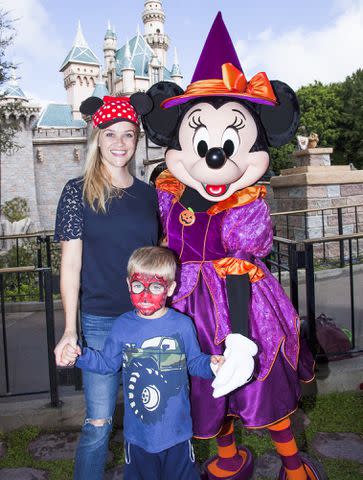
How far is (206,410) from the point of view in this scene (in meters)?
2.06

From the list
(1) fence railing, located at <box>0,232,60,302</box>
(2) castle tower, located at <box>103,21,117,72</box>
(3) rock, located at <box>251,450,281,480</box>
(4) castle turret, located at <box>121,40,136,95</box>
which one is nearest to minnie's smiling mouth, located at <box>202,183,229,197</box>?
(3) rock, located at <box>251,450,281,480</box>

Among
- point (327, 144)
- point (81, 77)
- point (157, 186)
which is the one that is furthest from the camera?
point (81, 77)

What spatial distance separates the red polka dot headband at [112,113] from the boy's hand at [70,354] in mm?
995

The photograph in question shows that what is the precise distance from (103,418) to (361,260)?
290 inches

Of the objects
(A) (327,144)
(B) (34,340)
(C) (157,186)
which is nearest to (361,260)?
(B) (34,340)

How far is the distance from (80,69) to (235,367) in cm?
4750

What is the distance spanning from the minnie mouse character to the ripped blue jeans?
362 mm

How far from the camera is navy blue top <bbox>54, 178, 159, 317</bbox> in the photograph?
6.61ft

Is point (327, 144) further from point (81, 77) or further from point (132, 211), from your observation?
point (132, 211)

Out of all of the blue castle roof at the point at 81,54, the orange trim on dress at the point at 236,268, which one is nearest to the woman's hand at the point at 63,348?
the orange trim on dress at the point at 236,268

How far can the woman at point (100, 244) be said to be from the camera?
6.54 feet

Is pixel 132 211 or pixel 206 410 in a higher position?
pixel 132 211

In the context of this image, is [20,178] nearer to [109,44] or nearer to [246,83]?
[109,44]

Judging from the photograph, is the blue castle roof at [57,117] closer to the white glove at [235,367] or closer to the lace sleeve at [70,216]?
the lace sleeve at [70,216]
